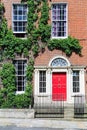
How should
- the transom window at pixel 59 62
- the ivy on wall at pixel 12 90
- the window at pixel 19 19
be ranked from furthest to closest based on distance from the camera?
the window at pixel 19 19 < the transom window at pixel 59 62 < the ivy on wall at pixel 12 90

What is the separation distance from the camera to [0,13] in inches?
1216

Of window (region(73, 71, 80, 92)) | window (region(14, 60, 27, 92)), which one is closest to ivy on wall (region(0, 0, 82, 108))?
window (region(14, 60, 27, 92))

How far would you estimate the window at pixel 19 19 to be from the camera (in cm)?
3095

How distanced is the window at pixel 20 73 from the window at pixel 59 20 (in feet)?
9.85

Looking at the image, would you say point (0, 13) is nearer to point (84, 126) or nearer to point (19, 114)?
point (19, 114)

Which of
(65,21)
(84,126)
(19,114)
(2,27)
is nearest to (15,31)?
(2,27)

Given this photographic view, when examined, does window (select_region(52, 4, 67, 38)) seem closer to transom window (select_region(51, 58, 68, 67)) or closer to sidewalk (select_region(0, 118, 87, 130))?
transom window (select_region(51, 58, 68, 67))

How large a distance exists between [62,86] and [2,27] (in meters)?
5.94

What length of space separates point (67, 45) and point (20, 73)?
3873 millimetres

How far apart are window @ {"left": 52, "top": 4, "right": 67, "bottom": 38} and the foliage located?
609mm

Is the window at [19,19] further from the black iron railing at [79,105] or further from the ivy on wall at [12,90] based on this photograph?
the black iron railing at [79,105]

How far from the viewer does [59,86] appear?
30.6m

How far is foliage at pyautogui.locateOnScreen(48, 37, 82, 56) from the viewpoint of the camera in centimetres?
3034

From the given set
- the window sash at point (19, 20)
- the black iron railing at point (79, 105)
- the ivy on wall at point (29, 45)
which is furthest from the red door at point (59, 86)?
the window sash at point (19, 20)
